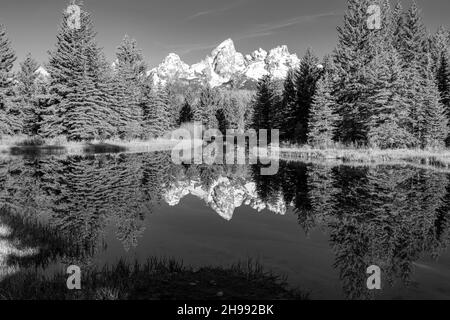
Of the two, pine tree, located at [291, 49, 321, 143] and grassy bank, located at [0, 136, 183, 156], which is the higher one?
pine tree, located at [291, 49, 321, 143]

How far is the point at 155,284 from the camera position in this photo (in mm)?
5688

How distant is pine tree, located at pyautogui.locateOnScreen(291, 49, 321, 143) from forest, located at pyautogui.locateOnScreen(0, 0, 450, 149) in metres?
0.14

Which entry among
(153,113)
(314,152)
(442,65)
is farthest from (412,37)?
(153,113)

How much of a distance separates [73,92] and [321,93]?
29561 mm

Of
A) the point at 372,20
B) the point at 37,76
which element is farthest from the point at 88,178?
the point at 37,76

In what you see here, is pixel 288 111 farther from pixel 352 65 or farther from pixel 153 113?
pixel 153 113

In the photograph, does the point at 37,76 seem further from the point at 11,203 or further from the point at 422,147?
the point at 422,147

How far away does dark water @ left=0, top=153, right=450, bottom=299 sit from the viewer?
22.6 feet

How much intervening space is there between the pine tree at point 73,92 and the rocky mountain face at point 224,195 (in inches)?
1049

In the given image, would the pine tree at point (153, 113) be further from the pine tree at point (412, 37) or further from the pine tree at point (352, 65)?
the pine tree at point (412, 37)

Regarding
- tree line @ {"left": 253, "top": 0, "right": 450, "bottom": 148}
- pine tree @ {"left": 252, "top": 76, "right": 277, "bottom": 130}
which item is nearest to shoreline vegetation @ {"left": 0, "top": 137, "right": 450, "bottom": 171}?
tree line @ {"left": 253, "top": 0, "right": 450, "bottom": 148}

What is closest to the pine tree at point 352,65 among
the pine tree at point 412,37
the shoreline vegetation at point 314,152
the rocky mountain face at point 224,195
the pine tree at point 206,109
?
the shoreline vegetation at point 314,152

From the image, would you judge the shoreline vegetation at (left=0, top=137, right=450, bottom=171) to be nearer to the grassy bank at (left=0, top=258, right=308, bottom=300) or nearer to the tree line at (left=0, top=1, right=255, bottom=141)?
the tree line at (left=0, top=1, right=255, bottom=141)

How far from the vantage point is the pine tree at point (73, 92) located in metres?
40.9
